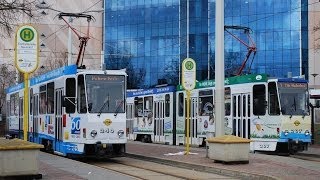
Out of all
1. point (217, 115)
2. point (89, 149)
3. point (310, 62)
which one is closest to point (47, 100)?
point (89, 149)

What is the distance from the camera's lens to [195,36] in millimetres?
84938

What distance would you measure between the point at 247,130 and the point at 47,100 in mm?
9149

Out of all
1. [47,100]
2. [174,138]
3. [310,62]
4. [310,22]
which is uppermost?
[310,22]

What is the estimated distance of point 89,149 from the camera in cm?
2111

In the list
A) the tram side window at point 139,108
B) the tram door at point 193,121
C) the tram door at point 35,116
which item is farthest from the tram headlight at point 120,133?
the tram side window at point 139,108

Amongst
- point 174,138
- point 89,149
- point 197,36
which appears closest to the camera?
point 89,149

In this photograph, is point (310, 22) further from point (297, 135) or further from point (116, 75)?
point (116, 75)

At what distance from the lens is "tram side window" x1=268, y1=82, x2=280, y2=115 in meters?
25.0

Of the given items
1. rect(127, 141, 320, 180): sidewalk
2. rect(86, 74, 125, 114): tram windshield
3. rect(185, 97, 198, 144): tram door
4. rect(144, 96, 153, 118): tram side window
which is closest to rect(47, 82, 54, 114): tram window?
rect(86, 74, 125, 114): tram windshield

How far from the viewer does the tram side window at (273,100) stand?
82.1ft

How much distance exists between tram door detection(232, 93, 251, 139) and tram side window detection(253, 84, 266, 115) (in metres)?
0.34

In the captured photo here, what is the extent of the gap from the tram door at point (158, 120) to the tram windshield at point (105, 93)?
13.0 m

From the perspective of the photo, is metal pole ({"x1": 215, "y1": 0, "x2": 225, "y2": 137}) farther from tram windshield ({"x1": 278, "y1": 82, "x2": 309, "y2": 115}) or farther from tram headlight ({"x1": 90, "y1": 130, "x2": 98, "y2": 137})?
tram headlight ({"x1": 90, "y1": 130, "x2": 98, "y2": 137})

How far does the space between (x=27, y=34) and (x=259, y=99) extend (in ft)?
44.9
